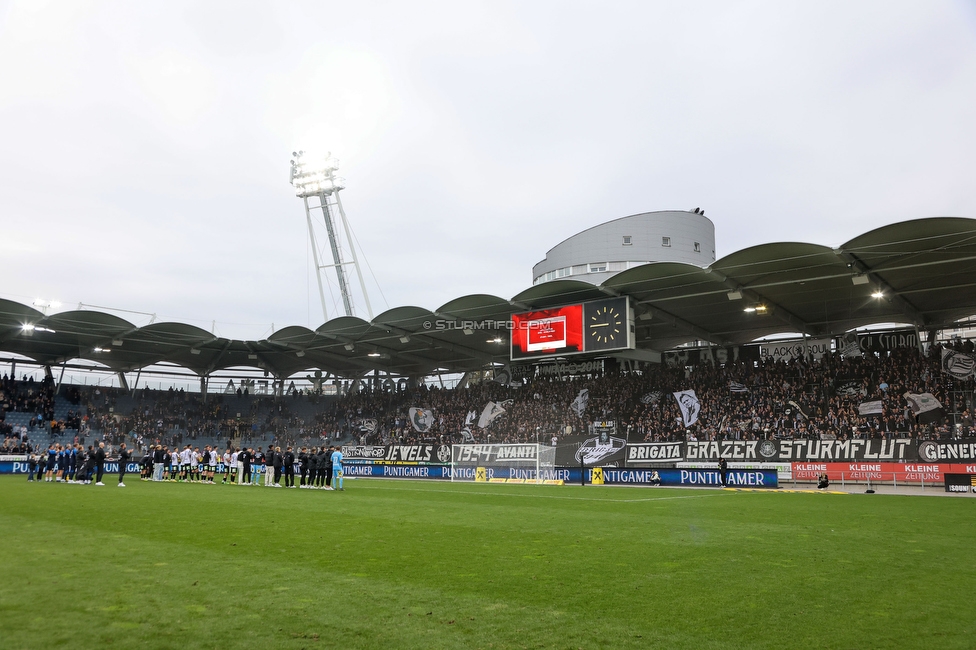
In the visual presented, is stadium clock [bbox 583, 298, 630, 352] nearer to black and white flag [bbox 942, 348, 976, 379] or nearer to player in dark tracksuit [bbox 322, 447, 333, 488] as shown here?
player in dark tracksuit [bbox 322, 447, 333, 488]

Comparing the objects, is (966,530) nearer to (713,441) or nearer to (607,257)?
(713,441)

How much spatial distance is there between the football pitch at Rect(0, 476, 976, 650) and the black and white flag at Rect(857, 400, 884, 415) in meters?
20.8

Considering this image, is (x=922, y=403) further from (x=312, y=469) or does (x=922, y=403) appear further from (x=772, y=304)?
(x=312, y=469)

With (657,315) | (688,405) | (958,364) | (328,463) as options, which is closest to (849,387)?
(958,364)

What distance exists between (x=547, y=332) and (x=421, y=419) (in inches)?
620

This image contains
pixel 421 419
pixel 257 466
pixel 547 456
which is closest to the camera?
pixel 257 466

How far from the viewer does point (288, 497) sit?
66.4 feet

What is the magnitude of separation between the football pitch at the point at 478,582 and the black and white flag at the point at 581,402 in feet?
89.7

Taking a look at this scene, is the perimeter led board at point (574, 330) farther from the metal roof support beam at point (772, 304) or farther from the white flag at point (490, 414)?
the white flag at point (490, 414)

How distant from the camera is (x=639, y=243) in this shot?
161 ft

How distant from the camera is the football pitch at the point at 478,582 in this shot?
5070mm

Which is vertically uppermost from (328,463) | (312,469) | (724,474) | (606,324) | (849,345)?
(606,324)

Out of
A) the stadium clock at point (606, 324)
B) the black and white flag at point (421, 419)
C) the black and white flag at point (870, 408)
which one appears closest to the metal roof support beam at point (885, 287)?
the black and white flag at point (870, 408)

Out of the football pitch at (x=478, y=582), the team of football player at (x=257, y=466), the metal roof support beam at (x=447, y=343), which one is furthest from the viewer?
the metal roof support beam at (x=447, y=343)
